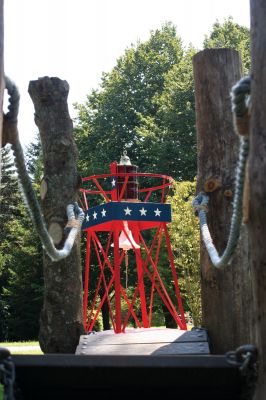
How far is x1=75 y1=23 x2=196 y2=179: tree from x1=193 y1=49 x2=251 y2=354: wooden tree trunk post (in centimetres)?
2017

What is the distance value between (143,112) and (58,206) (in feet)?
76.0

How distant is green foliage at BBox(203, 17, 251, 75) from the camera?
2902 cm

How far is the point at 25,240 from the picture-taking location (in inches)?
1303

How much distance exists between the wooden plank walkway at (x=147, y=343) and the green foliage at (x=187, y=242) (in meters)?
15.1

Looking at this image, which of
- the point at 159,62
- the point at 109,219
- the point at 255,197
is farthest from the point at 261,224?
the point at 159,62

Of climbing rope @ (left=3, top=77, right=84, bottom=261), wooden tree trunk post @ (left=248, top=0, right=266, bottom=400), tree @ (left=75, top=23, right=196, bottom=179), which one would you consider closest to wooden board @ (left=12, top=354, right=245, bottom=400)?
wooden tree trunk post @ (left=248, top=0, right=266, bottom=400)

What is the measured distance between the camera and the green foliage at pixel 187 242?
2237 cm

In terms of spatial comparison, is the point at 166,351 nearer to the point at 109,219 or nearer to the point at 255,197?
the point at 109,219

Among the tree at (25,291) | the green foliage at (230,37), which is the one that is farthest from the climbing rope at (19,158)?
the tree at (25,291)

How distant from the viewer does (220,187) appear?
6336 mm

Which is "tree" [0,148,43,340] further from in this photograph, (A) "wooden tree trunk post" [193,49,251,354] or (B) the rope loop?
Result: (B) the rope loop

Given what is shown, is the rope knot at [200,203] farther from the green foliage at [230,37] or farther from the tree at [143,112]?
the green foliage at [230,37]

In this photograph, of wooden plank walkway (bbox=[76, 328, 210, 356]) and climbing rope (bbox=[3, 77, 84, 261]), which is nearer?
climbing rope (bbox=[3, 77, 84, 261])

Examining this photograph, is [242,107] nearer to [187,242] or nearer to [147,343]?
[147,343]
